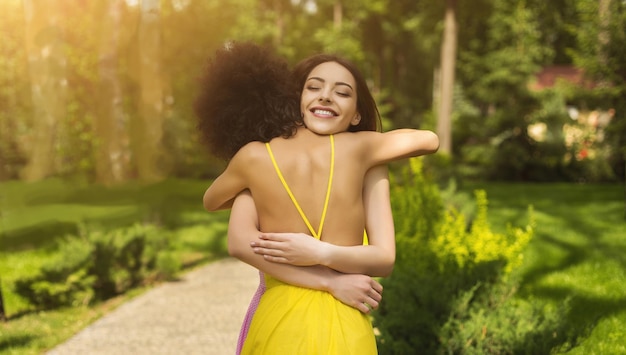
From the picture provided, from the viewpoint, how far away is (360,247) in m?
2.36

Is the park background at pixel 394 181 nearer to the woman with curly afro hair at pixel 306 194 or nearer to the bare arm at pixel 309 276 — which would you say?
the woman with curly afro hair at pixel 306 194

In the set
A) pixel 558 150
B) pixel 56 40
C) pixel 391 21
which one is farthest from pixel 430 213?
pixel 391 21

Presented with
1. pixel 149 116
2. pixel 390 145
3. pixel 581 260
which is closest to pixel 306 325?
pixel 390 145

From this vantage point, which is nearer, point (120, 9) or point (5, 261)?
point (5, 261)

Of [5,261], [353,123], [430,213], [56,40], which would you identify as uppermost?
[56,40]

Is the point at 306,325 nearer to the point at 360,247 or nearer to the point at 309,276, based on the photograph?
the point at 309,276

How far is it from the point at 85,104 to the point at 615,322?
13.0 meters

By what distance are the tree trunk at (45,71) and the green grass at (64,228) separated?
4.87 feet

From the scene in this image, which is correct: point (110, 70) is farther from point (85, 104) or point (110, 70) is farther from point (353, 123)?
point (353, 123)

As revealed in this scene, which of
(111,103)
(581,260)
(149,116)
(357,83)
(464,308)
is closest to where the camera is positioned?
(357,83)

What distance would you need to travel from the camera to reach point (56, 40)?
41.3 ft

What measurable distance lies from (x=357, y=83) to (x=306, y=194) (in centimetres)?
54

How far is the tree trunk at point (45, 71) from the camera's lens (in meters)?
12.5

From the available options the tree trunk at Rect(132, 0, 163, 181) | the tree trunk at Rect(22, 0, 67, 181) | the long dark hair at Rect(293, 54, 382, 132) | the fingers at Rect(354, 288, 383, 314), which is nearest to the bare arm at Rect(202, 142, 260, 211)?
the long dark hair at Rect(293, 54, 382, 132)
